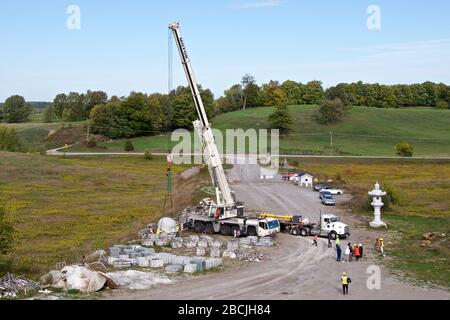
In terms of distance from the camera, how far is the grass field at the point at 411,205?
33688mm

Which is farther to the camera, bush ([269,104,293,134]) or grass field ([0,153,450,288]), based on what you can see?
bush ([269,104,293,134])

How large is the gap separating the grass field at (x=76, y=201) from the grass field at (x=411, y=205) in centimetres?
1926

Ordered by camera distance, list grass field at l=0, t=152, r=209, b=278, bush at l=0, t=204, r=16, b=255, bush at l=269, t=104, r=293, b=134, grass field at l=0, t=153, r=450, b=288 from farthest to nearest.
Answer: bush at l=269, t=104, r=293, b=134 < grass field at l=0, t=152, r=209, b=278 < grass field at l=0, t=153, r=450, b=288 < bush at l=0, t=204, r=16, b=255

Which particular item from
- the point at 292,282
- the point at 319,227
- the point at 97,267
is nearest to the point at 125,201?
the point at 319,227

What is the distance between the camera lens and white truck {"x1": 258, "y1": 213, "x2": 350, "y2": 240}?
41219 millimetres

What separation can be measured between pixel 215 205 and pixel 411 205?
25540 mm

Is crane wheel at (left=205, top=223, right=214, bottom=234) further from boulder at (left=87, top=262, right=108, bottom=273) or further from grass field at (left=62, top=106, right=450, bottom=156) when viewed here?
grass field at (left=62, top=106, right=450, bottom=156)

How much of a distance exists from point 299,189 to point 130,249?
3571cm

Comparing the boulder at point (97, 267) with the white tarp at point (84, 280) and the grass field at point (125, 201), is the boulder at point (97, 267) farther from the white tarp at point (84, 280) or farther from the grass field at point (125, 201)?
the white tarp at point (84, 280)

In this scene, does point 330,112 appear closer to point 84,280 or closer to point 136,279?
point 136,279

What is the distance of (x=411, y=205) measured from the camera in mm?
58594

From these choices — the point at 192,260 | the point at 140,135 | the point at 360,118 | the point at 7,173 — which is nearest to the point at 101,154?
the point at 140,135

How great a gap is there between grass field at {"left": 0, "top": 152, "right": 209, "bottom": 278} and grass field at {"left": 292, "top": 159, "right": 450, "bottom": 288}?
19260 millimetres

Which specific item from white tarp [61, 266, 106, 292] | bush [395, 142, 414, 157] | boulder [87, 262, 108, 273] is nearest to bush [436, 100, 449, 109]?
bush [395, 142, 414, 157]
